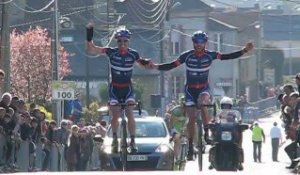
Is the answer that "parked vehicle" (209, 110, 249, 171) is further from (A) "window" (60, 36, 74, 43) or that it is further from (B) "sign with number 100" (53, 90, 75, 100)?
(A) "window" (60, 36, 74, 43)

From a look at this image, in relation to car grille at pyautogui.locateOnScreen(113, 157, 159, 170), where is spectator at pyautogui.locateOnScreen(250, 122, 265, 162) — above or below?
below

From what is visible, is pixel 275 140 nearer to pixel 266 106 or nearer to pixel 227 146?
pixel 227 146

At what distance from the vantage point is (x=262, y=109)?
3676 inches

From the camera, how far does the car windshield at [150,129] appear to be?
2688 centimetres

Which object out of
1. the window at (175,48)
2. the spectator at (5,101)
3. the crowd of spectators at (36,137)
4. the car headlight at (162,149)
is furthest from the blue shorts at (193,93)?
the window at (175,48)

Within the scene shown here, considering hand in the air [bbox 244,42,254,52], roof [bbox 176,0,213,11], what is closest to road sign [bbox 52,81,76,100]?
hand in the air [bbox 244,42,254,52]

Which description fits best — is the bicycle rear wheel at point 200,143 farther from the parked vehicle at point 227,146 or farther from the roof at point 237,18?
the roof at point 237,18

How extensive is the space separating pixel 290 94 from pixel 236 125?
511cm

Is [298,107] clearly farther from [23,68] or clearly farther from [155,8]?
[155,8]

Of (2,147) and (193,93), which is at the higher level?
(193,93)

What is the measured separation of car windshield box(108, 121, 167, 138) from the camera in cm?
2688

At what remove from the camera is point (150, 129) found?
89.2 feet

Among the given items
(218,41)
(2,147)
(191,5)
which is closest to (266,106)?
(191,5)

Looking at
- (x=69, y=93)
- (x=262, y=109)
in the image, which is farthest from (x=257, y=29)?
(x=69, y=93)
